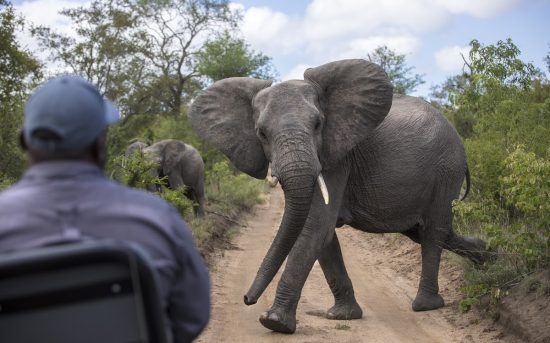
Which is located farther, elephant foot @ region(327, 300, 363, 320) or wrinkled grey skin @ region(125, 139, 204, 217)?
wrinkled grey skin @ region(125, 139, 204, 217)

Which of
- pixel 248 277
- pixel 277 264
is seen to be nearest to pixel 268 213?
pixel 248 277

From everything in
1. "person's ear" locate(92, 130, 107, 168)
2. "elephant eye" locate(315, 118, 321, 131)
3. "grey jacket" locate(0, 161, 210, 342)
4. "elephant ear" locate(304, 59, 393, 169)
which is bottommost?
"grey jacket" locate(0, 161, 210, 342)

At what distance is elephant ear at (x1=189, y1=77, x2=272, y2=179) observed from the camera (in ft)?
29.4

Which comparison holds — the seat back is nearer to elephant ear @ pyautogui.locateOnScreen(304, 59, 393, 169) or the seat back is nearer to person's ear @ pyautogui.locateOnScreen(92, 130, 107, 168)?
person's ear @ pyautogui.locateOnScreen(92, 130, 107, 168)

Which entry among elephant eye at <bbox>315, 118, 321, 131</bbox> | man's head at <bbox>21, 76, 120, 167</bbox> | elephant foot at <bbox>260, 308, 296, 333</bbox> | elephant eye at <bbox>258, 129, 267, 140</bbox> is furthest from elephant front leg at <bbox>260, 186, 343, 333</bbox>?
man's head at <bbox>21, 76, 120, 167</bbox>

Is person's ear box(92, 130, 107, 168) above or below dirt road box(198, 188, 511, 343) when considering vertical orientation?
above

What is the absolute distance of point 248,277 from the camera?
38.6 ft

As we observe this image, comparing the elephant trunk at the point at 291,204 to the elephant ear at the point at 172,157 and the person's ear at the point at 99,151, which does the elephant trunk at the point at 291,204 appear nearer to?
the person's ear at the point at 99,151

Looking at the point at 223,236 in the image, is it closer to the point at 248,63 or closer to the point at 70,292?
the point at 70,292

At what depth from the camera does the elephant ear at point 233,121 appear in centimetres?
897

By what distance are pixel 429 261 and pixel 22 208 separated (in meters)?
7.75

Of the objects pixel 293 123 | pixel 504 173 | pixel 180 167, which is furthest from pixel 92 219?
pixel 180 167

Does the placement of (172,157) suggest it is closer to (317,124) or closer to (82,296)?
(317,124)

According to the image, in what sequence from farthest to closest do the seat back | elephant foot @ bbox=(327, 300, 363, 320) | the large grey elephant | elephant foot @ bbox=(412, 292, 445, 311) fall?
elephant foot @ bbox=(412, 292, 445, 311) < elephant foot @ bbox=(327, 300, 363, 320) < the large grey elephant < the seat back
